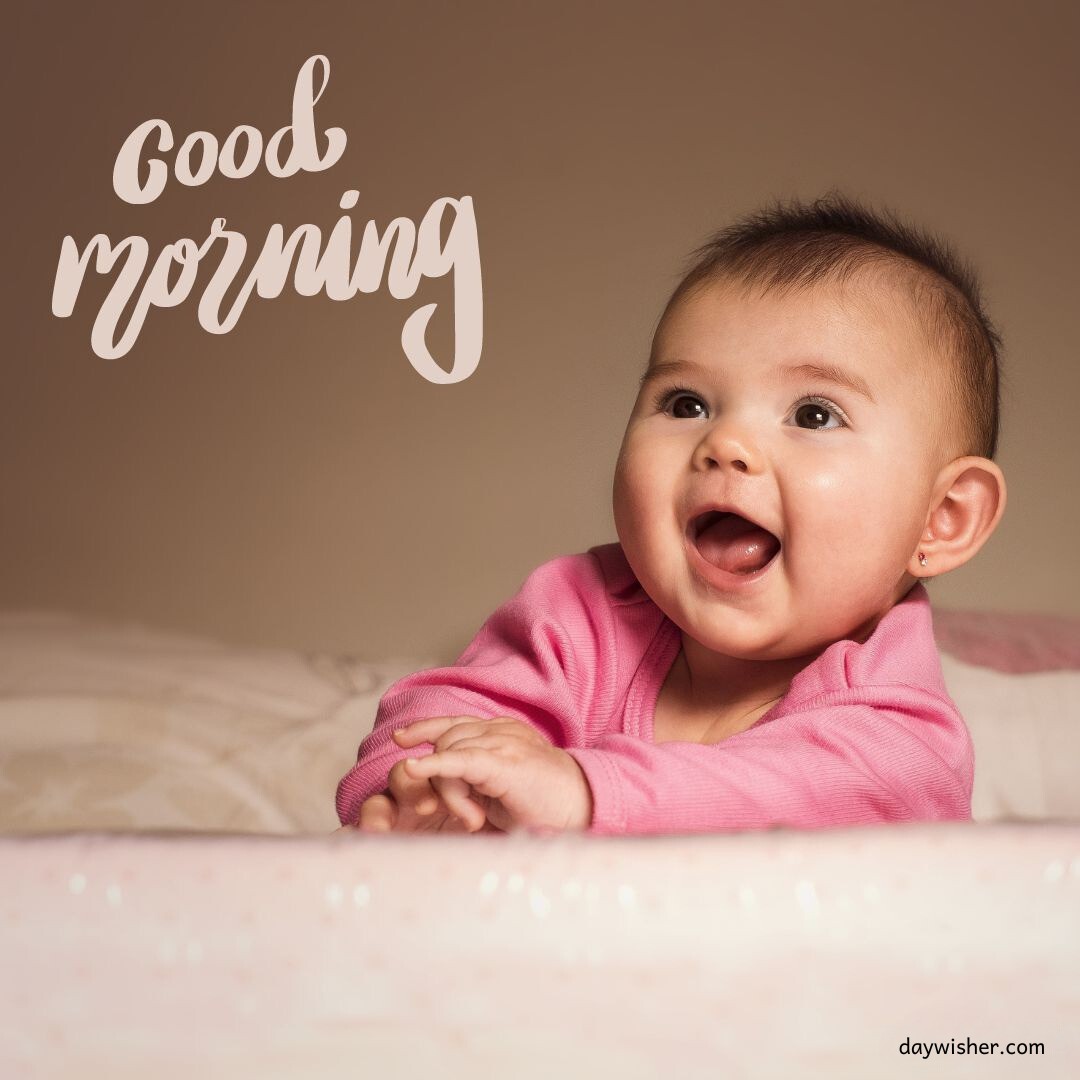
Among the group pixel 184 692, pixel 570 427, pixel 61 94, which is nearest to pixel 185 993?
pixel 184 692

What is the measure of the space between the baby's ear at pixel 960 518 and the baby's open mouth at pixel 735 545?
0.11 m

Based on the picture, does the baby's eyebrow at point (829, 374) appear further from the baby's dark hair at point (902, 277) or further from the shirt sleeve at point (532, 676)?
the shirt sleeve at point (532, 676)

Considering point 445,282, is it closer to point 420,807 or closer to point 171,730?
point 171,730

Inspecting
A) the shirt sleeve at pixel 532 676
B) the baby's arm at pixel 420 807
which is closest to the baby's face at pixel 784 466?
the shirt sleeve at pixel 532 676

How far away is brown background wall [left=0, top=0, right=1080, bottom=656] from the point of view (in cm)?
211

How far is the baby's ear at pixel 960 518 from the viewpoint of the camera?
2.97 ft

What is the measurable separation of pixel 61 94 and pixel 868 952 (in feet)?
7.27

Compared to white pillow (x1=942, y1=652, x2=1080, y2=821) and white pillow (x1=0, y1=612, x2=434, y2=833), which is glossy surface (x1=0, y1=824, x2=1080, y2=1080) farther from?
white pillow (x1=942, y1=652, x2=1080, y2=821)

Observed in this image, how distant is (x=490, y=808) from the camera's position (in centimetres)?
70

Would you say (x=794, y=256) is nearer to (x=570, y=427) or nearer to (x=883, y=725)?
(x=883, y=725)

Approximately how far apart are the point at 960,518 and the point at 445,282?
153cm

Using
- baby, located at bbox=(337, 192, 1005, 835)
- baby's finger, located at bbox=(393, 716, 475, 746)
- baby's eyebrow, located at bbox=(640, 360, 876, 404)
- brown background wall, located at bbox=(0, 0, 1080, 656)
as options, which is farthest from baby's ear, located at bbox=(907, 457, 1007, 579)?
brown background wall, located at bbox=(0, 0, 1080, 656)

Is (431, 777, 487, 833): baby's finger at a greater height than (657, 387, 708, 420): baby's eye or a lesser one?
lesser

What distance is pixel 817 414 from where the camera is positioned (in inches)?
33.3
